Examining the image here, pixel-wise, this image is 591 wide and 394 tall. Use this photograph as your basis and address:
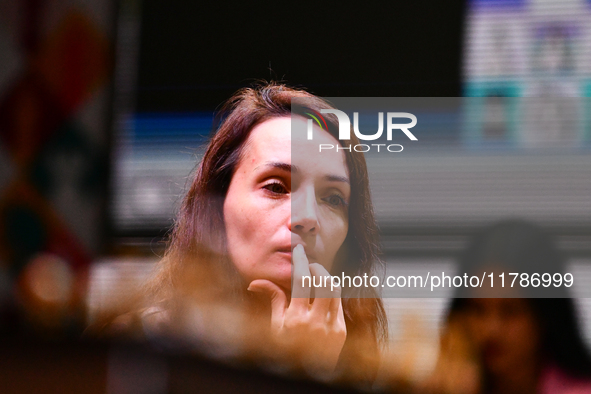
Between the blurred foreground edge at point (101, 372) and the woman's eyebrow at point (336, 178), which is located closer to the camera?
the blurred foreground edge at point (101, 372)

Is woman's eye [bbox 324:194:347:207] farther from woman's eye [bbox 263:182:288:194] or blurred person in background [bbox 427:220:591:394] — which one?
blurred person in background [bbox 427:220:591:394]

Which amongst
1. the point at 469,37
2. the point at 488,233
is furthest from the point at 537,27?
the point at 488,233

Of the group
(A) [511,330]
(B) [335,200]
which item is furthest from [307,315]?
(A) [511,330]

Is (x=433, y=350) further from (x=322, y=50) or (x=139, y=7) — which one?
(x=139, y=7)

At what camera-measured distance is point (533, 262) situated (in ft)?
3.88

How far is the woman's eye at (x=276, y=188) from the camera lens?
121 cm

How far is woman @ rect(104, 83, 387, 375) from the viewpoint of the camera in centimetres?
119

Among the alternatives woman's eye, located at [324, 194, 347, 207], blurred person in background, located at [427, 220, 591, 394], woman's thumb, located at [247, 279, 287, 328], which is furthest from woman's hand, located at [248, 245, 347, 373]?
blurred person in background, located at [427, 220, 591, 394]

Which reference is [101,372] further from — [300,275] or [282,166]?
[282,166]

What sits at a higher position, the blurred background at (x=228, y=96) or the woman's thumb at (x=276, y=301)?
the blurred background at (x=228, y=96)

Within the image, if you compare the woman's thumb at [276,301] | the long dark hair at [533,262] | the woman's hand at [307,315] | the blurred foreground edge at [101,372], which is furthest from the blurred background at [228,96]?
the blurred foreground edge at [101,372]

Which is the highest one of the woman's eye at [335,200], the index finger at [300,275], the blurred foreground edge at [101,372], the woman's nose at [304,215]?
the woman's eye at [335,200]

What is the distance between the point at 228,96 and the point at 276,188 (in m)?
0.31

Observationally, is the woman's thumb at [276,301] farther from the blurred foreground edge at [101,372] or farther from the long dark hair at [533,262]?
the long dark hair at [533,262]
